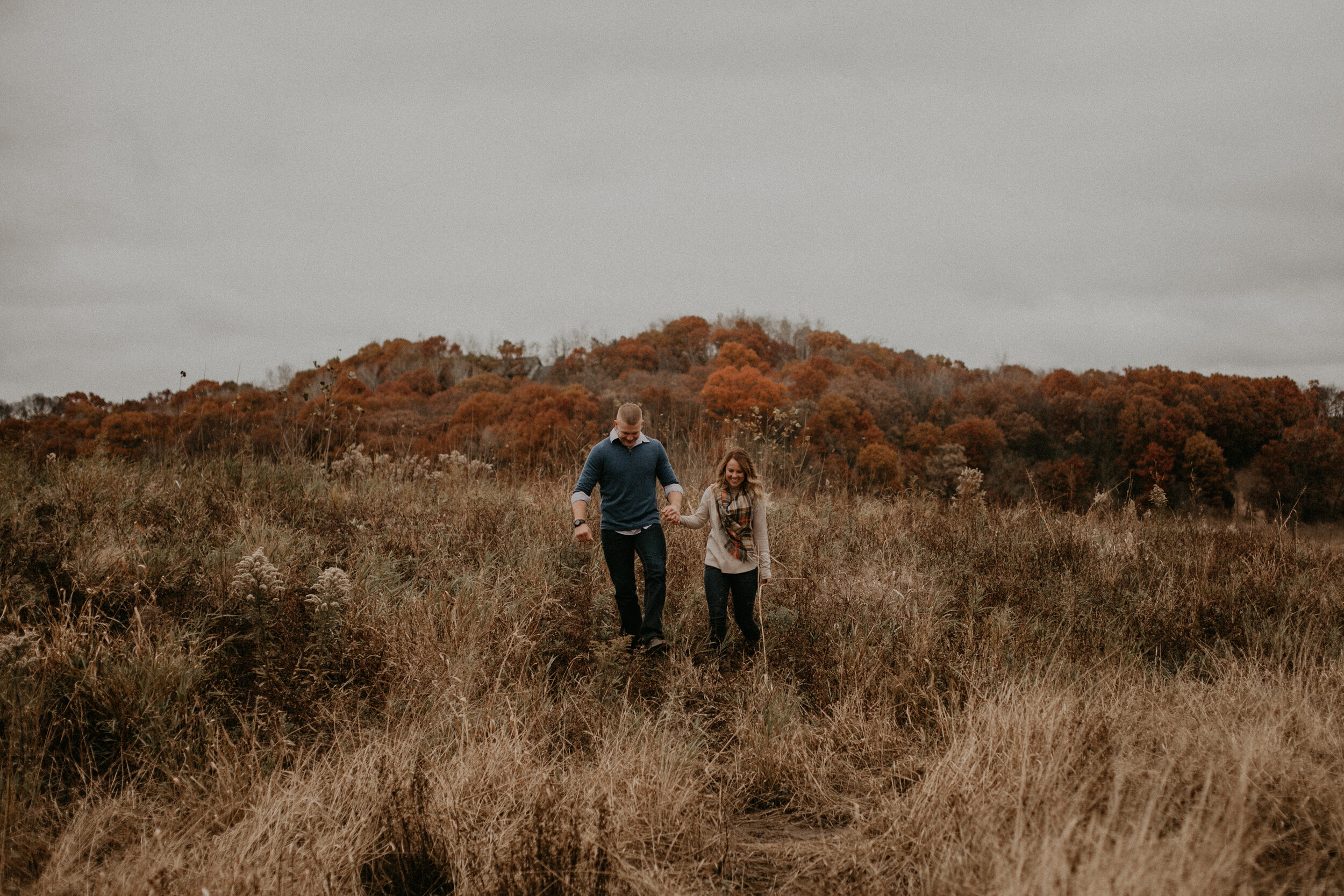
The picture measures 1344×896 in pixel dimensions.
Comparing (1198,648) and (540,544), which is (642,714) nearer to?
(540,544)

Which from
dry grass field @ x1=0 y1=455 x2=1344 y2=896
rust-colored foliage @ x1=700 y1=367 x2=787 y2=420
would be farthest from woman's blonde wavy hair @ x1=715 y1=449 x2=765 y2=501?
rust-colored foliage @ x1=700 y1=367 x2=787 y2=420

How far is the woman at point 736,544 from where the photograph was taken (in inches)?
194

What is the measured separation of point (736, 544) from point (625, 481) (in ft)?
3.42

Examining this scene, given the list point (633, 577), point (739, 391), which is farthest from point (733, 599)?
point (739, 391)

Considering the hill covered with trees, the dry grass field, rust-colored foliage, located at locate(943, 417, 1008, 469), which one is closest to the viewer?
the dry grass field

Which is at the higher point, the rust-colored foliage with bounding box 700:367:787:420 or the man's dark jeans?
the rust-colored foliage with bounding box 700:367:787:420

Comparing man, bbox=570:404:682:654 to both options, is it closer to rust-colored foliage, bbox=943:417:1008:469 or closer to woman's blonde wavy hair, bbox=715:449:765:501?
woman's blonde wavy hair, bbox=715:449:765:501

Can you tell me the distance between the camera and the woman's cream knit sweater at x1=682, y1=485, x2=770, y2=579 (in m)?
4.92

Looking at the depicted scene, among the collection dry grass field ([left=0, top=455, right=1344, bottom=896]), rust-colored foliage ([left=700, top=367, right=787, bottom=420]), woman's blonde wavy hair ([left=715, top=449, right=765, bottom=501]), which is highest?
rust-colored foliage ([left=700, top=367, right=787, bottom=420])

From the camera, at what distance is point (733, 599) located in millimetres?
5035

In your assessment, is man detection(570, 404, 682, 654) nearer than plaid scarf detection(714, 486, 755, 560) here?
No

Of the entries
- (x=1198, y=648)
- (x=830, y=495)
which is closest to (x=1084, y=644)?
(x=1198, y=648)

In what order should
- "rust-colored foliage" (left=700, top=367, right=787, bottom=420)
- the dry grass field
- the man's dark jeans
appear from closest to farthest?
the dry grass field
the man's dark jeans
"rust-colored foliage" (left=700, top=367, right=787, bottom=420)

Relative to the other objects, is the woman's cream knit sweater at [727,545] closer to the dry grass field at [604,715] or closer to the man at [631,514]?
the man at [631,514]
